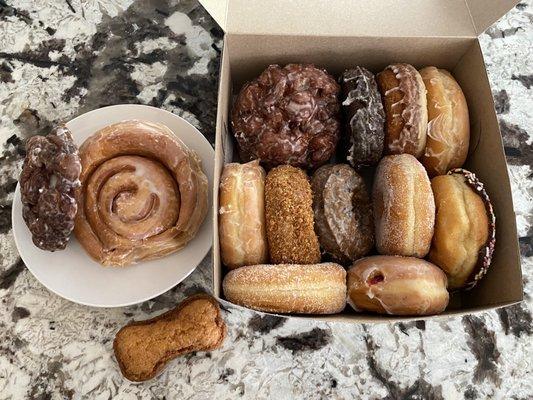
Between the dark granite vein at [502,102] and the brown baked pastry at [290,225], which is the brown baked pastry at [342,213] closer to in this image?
the brown baked pastry at [290,225]

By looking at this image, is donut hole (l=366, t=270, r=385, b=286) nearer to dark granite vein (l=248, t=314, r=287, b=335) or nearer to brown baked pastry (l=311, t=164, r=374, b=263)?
brown baked pastry (l=311, t=164, r=374, b=263)

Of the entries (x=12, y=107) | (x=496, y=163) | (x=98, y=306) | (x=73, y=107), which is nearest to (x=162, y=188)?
(x=98, y=306)

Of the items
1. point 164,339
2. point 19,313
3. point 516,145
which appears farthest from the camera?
point 516,145

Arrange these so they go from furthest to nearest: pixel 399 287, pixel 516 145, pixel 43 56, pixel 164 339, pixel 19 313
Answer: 1. pixel 43 56
2. pixel 516 145
3. pixel 19 313
4. pixel 164 339
5. pixel 399 287

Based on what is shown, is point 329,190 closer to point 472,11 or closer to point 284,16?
point 284,16

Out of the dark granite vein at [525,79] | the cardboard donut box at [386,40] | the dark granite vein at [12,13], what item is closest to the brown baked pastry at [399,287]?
the cardboard donut box at [386,40]

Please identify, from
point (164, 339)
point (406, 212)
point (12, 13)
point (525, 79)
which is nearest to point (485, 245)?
point (406, 212)

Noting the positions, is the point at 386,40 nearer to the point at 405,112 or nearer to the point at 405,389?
the point at 405,112
